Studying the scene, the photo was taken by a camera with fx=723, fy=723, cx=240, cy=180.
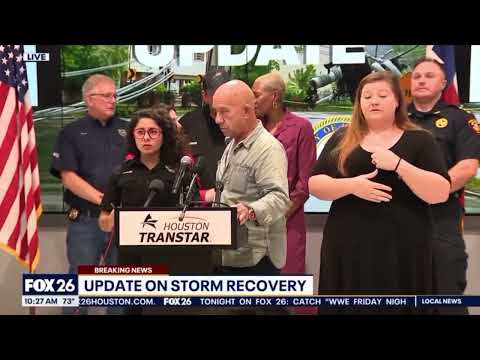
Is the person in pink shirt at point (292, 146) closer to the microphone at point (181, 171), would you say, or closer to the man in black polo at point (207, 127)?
the man in black polo at point (207, 127)

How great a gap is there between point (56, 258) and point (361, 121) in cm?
227

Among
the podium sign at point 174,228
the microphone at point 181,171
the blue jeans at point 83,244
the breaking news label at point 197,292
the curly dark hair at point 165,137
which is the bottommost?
the breaking news label at point 197,292

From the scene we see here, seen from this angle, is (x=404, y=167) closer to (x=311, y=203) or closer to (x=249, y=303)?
(x=311, y=203)

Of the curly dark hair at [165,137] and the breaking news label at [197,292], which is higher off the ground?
the curly dark hair at [165,137]

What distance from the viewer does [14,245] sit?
4938mm

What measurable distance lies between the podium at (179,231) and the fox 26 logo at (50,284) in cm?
48

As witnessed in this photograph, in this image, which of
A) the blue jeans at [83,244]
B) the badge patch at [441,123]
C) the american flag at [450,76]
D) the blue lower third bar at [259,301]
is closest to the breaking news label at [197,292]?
the blue lower third bar at [259,301]

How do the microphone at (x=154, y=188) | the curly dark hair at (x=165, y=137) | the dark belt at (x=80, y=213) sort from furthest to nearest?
the dark belt at (x=80, y=213)
the curly dark hair at (x=165, y=137)
the microphone at (x=154, y=188)

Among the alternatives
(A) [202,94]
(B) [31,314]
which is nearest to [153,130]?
(A) [202,94]

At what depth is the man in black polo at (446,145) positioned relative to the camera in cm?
472

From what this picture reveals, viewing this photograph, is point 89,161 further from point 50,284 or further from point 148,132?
point 50,284

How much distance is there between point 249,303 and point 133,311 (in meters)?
0.79

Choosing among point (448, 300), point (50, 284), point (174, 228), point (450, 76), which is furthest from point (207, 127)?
point (448, 300)

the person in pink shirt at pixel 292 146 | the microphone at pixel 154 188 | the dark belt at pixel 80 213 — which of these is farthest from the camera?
the dark belt at pixel 80 213
